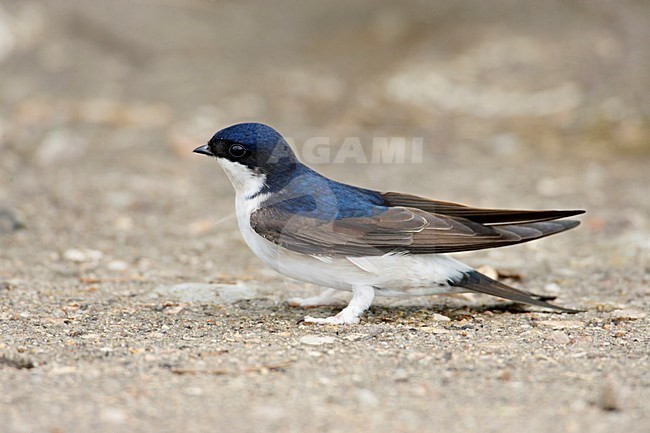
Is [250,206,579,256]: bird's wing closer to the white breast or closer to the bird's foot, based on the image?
the white breast

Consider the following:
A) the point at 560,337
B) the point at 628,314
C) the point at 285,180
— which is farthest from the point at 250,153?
the point at 628,314

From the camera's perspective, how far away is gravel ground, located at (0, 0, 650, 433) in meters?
2.64

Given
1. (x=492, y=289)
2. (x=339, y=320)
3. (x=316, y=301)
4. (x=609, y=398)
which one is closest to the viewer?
(x=609, y=398)

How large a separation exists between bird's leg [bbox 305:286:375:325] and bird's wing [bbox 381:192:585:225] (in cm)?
38

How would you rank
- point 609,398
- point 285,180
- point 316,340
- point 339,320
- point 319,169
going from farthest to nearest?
point 319,169 → point 285,180 → point 339,320 → point 316,340 → point 609,398

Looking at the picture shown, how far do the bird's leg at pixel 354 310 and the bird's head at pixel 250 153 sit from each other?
564mm

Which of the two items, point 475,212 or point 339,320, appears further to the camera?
point 475,212

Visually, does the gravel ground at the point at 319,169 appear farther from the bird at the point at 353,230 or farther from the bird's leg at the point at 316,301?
the bird at the point at 353,230

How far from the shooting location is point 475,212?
12.0 ft

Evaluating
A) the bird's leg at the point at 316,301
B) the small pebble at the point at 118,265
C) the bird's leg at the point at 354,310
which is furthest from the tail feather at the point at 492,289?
the small pebble at the point at 118,265

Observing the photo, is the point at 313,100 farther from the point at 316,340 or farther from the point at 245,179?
the point at 316,340

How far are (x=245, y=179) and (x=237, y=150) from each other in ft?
0.39

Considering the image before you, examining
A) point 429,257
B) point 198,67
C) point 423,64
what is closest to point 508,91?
point 423,64

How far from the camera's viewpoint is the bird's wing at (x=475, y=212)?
3.57 meters
